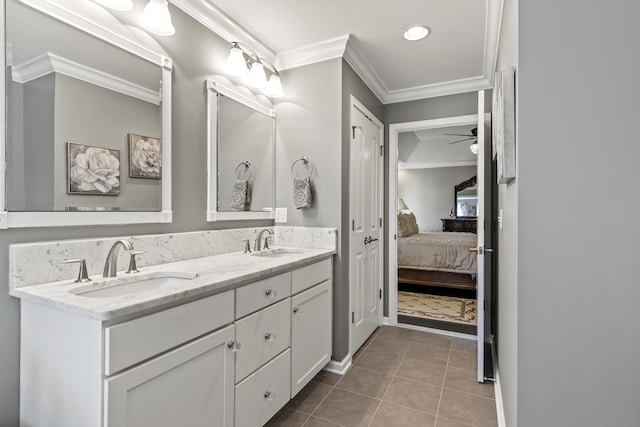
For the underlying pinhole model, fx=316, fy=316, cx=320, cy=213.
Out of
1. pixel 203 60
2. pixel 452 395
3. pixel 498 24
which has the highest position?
pixel 498 24

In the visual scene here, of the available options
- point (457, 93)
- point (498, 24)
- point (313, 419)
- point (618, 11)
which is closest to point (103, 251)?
point (313, 419)

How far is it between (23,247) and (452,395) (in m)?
2.48

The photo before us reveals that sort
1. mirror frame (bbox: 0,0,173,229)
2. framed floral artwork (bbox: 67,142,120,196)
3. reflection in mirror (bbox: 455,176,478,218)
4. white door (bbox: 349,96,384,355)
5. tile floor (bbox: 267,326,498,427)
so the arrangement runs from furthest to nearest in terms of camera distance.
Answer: reflection in mirror (bbox: 455,176,478,218) < white door (bbox: 349,96,384,355) < tile floor (bbox: 267,326,498,427) < framed floral artwork (bbox: 67,142,120,196) < mirror frame (bbox: 0,0,173,229)

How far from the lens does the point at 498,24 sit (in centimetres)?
197

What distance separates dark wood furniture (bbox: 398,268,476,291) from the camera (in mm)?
4367

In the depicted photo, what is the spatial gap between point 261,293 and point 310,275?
52 centimetres

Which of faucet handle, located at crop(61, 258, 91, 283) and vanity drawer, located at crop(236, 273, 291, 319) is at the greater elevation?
faucet handle, located at crop(61, 258, 91, 283)

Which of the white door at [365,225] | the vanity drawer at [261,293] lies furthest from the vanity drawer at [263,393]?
the white door at [365,225]

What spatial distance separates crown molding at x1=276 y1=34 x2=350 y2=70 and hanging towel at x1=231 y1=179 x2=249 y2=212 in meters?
1.07

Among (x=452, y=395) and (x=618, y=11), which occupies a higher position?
(x=618, y=11)

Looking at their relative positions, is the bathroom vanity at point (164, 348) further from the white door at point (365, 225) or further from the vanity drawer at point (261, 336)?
the white door at point (365, 225)

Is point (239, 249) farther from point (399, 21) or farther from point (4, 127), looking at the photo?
point (399, 21)

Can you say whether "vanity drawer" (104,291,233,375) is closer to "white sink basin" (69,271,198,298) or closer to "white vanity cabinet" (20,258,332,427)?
"white vanity cabinet" (20,258,332,427)

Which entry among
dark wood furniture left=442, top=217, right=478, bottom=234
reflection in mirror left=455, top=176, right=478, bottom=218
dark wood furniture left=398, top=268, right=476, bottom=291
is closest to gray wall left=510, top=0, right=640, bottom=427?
dark wood furniture left=398, top=268, right=476, bottom=291
